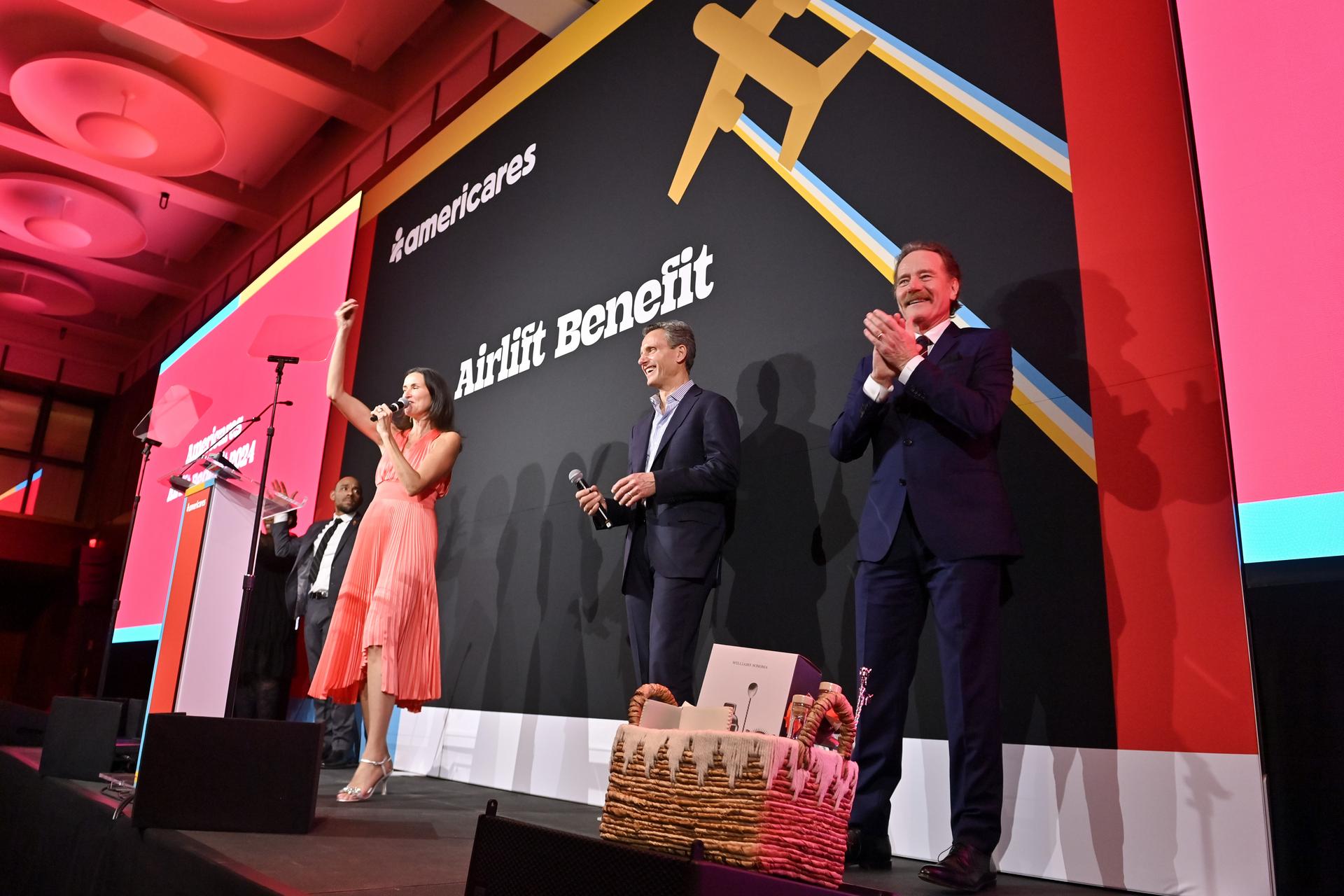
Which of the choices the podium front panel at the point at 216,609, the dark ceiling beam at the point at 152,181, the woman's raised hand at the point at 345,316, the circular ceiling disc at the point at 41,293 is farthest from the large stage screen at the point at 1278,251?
the circular ceiling disc at the point at 41,293

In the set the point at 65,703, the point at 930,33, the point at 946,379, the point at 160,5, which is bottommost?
the point at 65,703

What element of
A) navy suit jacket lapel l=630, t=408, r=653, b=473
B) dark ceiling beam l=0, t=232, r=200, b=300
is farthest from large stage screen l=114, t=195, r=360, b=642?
navy suit jacket lapel l=630, t=408, r=653, b=473

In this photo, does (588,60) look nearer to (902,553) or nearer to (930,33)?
(930,33)

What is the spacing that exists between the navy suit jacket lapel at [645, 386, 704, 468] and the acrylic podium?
1311 millimetres

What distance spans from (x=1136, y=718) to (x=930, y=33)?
7.58 ft

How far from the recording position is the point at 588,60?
5.14 metres

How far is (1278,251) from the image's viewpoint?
1.68 meters

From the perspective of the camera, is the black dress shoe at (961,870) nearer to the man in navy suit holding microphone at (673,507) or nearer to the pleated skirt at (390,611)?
the man in navy suit holding microphone at (673,507)

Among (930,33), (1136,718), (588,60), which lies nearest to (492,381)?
(588,60)

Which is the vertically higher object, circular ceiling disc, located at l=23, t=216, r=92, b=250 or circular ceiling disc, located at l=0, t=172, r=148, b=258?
circular ceiling disc, located at l=0, t=172, r=148, b=258

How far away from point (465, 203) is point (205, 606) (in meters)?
3.72

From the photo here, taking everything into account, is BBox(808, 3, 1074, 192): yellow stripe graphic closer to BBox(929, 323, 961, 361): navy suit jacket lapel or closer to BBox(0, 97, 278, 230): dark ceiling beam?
BBox(929, 323, 961, 361): navy suit jacket lapel

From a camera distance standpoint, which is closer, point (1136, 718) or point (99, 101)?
point (1136, 718)

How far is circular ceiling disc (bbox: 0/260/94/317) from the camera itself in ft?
32.1
